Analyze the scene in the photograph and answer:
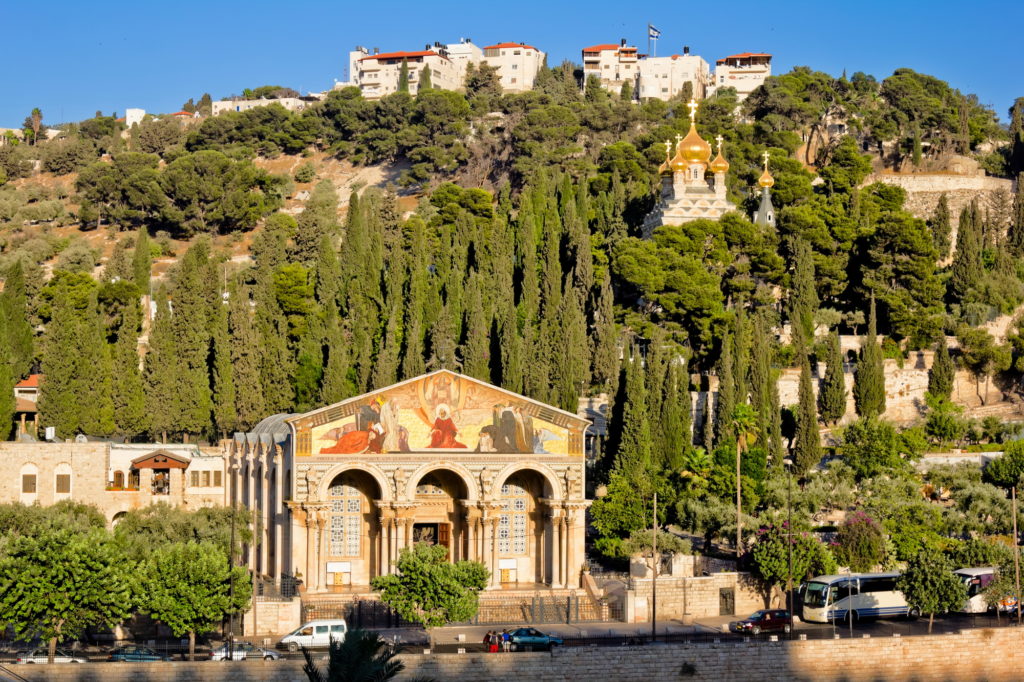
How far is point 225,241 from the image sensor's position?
11569cm

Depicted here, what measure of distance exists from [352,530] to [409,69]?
10616 centimetres

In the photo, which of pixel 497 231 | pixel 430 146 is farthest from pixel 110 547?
pixel 430 146

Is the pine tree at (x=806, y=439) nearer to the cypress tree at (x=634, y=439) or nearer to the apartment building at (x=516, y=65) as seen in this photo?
the cypress tree at (x=634, y=439)

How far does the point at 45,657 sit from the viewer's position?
40.4 metres

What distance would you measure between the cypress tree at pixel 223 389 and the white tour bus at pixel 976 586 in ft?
107

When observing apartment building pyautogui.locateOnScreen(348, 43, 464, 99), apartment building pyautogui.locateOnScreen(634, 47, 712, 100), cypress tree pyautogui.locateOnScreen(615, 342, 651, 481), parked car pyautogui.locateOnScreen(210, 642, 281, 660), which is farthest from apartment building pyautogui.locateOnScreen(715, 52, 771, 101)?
parked car pyautogui.locateOnScreen(210, 642, 281, 660)

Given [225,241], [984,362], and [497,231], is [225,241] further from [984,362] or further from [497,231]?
[984,362]

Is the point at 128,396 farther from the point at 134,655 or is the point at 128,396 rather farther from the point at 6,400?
the point at 134,655

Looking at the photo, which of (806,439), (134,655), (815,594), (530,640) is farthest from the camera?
(806,439)

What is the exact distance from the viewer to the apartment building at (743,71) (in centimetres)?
15188

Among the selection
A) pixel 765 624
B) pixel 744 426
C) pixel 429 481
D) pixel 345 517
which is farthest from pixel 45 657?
pixel 744 426

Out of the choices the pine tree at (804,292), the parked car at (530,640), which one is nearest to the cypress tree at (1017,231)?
the pine tree at (804,292)

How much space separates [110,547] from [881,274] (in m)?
49.9

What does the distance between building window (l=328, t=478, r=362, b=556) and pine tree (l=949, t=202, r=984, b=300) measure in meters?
41.7
